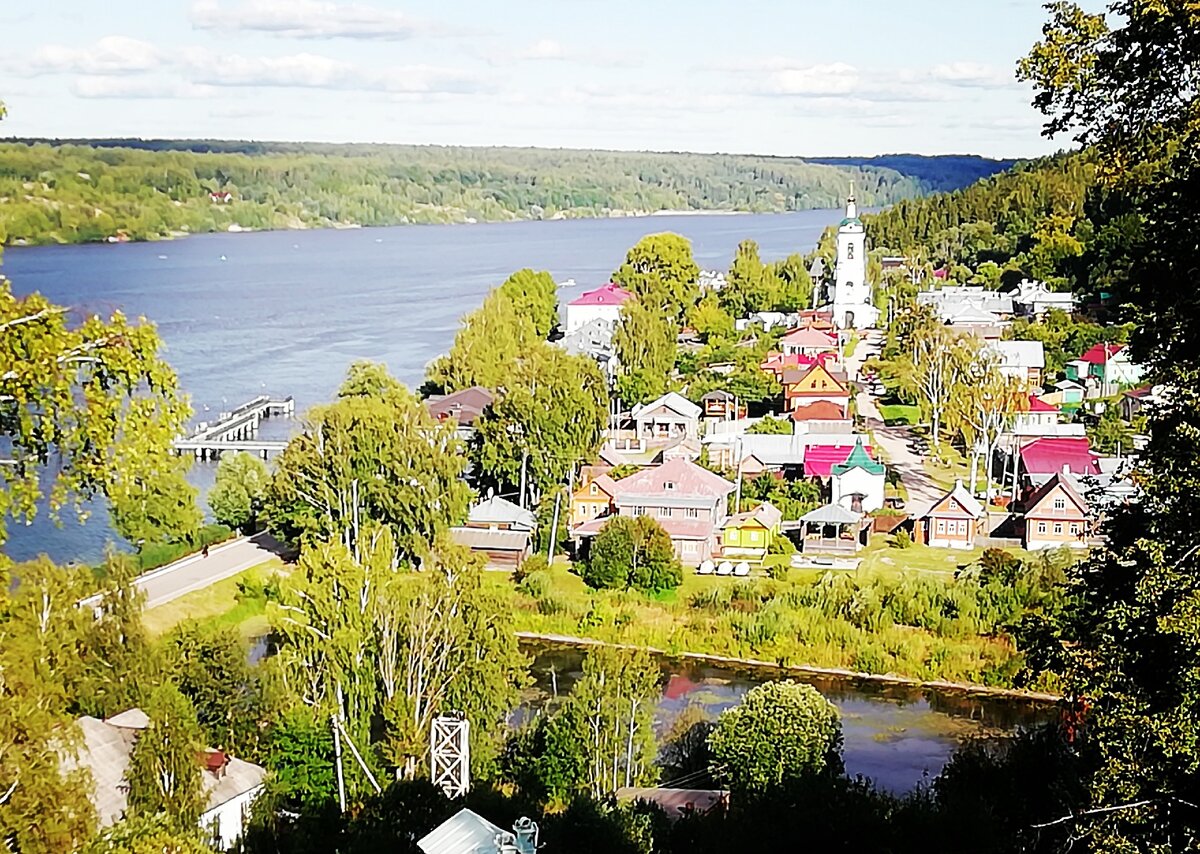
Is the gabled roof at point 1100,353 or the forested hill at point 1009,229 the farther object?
the forested hill at point 1009,229

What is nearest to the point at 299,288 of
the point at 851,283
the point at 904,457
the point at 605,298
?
the point at 605,298

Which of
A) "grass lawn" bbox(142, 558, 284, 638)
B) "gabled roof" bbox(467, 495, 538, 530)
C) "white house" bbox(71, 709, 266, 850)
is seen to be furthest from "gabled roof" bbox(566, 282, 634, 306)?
"white house" bbox(71, 709, 266, 850)

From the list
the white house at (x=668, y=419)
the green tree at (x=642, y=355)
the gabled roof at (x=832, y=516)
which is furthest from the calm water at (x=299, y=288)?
the gabled roof at (x=832, y=516)

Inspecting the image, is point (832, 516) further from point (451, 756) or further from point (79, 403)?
point (79, 403)

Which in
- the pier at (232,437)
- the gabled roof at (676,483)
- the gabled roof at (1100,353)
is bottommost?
the pier at (232,437)

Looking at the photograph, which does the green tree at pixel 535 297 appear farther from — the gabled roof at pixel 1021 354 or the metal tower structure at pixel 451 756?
the metal tower structure at pixel 451 756

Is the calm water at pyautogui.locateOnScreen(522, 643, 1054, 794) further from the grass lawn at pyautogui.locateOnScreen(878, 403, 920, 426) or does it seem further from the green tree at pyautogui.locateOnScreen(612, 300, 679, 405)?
the grass lawn at pyautogui.locateOnScreen(878, 403, 920, 426)

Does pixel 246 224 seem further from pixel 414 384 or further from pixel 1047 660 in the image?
pixel 1047 660
